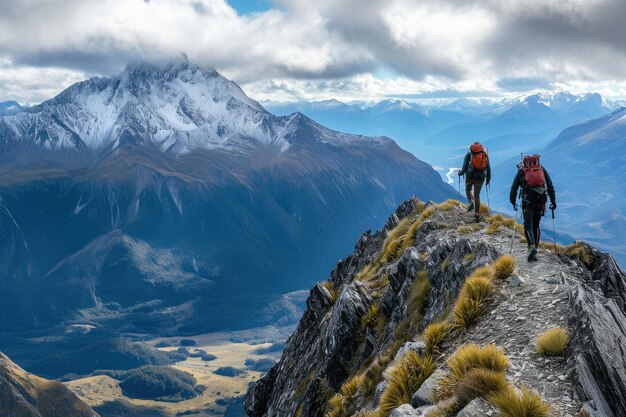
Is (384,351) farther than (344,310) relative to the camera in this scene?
A: No

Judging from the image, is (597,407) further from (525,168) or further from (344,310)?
(344,310)

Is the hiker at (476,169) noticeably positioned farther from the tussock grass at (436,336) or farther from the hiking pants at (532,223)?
the tussock grass at (436,336)

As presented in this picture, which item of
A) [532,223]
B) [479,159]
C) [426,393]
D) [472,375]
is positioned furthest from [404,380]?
[479,159]

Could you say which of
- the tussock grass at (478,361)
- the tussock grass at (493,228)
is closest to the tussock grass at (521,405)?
the tussock grass at (478,361)

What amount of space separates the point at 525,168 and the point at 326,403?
1386 centimetres

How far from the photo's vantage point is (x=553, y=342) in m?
14.1

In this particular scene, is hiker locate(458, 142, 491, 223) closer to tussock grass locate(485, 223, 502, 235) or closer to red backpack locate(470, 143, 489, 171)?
red backpack locate(470, 143, 489, 171)

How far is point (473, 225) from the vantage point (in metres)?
32.2

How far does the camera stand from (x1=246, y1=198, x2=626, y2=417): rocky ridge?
13.1 meters

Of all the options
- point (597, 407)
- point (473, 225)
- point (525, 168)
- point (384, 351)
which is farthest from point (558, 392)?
point (473, 225)

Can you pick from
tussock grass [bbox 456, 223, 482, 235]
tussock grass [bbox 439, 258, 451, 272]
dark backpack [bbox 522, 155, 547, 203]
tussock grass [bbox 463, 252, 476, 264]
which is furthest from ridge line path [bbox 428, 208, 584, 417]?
tussock grass [bbox 456, 223, 482, 235]

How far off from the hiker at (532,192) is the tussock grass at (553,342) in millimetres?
9341

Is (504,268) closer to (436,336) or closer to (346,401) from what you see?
(436,336)

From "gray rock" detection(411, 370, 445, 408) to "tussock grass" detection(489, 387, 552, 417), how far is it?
6.59 feet
